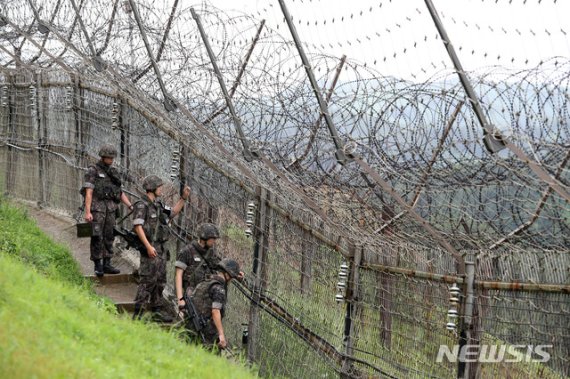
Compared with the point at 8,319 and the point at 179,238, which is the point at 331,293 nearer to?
the point at 179,238

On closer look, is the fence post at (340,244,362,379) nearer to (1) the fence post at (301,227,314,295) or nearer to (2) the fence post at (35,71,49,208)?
(1) the fence post at (301,227,314,295)

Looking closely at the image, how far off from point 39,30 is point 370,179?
670cm

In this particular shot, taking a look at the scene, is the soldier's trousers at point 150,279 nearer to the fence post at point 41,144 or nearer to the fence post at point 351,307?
the fence post at point 351,307

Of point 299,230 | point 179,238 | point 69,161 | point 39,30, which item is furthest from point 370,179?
point 39,30

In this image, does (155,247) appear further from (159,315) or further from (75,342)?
(75,342)

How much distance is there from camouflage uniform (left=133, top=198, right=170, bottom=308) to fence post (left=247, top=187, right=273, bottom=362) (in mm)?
995

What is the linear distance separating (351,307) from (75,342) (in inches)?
101

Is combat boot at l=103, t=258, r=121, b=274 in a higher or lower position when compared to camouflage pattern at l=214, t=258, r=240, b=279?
lower

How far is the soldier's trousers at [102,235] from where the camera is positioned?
36.9ft

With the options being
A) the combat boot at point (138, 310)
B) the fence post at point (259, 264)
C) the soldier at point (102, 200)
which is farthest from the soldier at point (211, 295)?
the soldier at point (102, 200)

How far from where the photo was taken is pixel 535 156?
6.76m

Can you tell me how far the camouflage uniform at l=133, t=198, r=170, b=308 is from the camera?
33.6 feet

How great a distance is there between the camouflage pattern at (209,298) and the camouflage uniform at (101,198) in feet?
8.14

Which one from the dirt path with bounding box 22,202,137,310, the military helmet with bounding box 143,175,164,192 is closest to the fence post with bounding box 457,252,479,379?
the military helmet with bounding box 143,175,164,192
